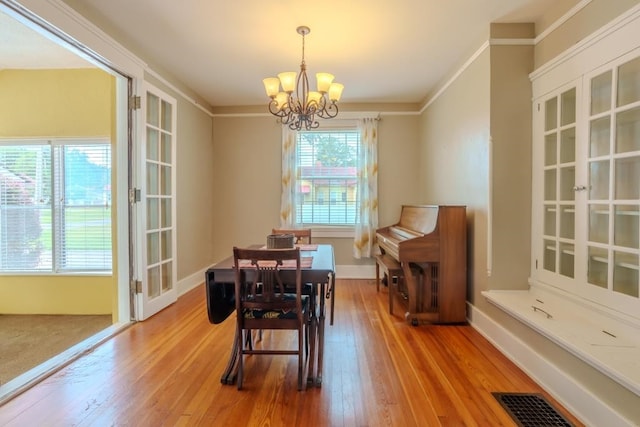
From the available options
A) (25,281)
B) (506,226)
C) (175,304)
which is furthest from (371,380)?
(25,281)

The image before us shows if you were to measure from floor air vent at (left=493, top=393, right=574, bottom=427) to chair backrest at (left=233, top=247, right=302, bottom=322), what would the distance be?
1240 millimetres

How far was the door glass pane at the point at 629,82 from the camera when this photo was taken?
5.75ft

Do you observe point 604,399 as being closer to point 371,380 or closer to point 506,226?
point 371,380

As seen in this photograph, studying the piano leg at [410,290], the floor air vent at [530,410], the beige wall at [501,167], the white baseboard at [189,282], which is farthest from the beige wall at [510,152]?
the white baseboard at [189,282]

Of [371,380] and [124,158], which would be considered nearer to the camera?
[371,380]

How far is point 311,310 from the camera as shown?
2129mm

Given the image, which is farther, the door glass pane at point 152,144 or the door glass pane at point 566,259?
the door glass pane at point 152,144

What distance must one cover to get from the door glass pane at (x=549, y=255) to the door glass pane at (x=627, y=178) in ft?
2.09

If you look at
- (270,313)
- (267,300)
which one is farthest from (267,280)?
(270,313)

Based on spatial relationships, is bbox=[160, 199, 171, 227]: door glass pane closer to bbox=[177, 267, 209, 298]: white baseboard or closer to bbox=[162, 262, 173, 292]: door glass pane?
bbox=[162, 262, 173, 292]: door glass pane

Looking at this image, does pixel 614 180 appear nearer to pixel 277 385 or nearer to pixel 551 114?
pixel 551 114

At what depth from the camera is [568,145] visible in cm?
228

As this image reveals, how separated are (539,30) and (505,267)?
1914 mm

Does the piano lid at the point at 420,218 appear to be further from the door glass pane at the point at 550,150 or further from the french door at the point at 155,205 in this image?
the french door at the point at 155,205
